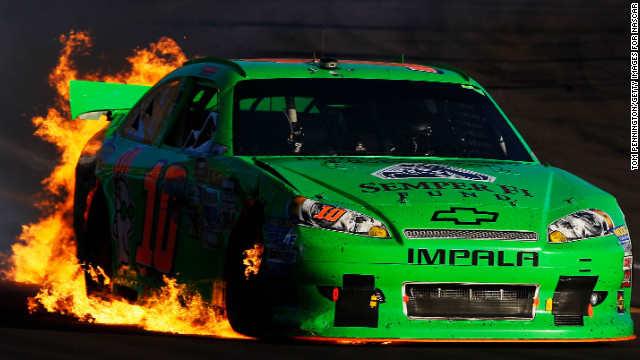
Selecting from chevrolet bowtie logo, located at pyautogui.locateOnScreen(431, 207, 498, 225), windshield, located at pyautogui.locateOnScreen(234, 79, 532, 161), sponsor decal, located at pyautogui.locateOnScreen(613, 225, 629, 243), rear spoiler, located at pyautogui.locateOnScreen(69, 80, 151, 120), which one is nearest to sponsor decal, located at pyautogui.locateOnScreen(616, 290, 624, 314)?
sponsor decal, located at pyautogui.locateOnScreen(613, 225, 629, 243)

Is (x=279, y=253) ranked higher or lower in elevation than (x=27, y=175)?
lower

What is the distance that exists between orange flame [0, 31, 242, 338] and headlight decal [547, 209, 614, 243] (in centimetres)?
158

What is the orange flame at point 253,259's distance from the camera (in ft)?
21.4

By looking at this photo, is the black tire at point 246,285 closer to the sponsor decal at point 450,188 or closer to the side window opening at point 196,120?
the sponsor decal at point 450,188

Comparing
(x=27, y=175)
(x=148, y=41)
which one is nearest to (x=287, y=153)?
(x=27, y=175)

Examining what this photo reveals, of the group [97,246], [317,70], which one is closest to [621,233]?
[317,70]

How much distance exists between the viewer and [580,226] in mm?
6648

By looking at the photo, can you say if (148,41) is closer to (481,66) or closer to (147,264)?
(481,66)

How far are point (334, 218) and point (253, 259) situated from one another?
452mm

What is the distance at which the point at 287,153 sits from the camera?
7398mm

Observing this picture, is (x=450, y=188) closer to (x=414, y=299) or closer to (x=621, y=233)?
(x=414, y=299)

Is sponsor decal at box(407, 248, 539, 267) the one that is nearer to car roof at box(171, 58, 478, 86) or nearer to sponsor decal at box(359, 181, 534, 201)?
sponsor decal at box(359, 181, 534, 201)

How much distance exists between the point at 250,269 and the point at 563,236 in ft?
4.71

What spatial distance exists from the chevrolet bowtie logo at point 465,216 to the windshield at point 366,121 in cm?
114
